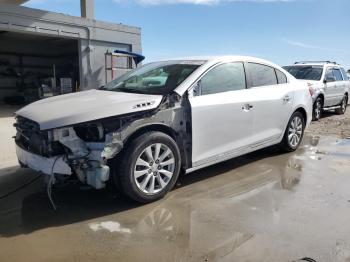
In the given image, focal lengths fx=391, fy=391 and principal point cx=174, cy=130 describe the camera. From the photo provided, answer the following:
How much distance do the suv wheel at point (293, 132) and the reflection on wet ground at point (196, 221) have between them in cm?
101

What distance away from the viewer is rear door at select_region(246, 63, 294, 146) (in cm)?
584

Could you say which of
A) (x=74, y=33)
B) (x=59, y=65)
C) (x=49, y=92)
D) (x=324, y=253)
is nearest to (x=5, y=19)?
(x=74, y=33)

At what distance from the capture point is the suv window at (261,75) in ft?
19.3

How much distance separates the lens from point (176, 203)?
4.56 metres

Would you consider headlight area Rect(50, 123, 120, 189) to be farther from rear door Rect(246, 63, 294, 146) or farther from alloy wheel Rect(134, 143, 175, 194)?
rear door Rect(246, 63, 294, 146)

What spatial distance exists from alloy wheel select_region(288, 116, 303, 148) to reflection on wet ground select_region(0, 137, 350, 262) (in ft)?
3.60

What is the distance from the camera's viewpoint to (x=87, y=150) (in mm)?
4223

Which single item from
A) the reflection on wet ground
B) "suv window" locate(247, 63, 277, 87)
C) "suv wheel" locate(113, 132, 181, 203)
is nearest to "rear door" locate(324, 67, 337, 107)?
"suv window" locate(247, 63, 277, 87)

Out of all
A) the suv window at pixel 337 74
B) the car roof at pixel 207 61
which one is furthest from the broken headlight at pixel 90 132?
the suv window at pixel 337 74

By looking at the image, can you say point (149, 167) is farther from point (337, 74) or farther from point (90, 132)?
point (337, 74)

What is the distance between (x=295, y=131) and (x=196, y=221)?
3.55m

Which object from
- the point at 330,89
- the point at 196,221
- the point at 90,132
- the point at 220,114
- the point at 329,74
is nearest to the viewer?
the point at 196,221

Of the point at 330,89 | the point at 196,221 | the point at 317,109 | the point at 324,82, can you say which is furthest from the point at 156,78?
the point at 330,89

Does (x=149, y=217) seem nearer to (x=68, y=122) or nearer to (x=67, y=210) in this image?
(x=67, y=210)
